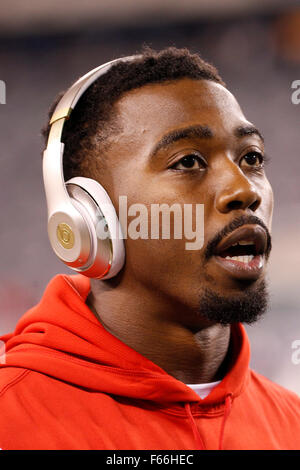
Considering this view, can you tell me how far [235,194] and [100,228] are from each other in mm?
274

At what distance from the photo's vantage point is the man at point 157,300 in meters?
1.04

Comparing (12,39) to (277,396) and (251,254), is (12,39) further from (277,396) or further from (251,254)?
(277,396)

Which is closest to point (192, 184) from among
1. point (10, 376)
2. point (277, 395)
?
point (10, 376)

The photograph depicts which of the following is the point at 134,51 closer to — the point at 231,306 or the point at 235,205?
the point at 235,205

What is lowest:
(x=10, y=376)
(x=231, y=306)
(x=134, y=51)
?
(x=10, y=376)

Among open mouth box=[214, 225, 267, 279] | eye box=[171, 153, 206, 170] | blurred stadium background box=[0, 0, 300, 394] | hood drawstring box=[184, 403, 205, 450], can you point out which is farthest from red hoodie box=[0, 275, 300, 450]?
blurred stadium background box=[0, 0, 300, 394]

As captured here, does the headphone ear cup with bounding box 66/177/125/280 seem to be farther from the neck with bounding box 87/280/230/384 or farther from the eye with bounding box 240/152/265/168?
the eye with bounding box 240/152/265/168

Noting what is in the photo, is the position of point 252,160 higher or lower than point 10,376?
higher

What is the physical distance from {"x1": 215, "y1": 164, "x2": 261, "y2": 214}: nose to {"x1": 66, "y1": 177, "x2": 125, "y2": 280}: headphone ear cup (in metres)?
0.22

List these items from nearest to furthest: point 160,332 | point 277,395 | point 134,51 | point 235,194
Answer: point 235,194, point 160,332, point 277,395, point 134,51

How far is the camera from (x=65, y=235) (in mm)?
1089

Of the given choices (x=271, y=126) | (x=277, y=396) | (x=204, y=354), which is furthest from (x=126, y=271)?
(x=271, y=126)

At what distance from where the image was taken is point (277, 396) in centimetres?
137
